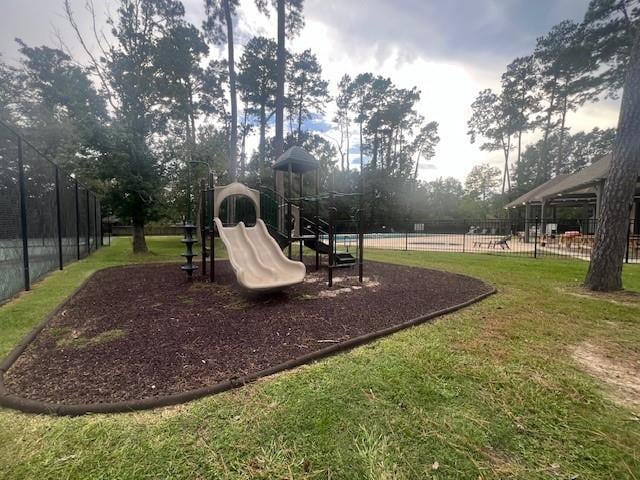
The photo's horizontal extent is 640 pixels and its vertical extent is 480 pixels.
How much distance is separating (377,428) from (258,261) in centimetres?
372

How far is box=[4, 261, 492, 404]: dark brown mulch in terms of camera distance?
2055 millimetres

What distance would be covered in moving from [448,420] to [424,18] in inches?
354

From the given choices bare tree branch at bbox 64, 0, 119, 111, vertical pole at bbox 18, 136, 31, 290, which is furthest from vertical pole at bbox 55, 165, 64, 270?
bare tree branch at bbox 64, 0, 119, 111

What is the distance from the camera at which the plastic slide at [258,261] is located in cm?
426

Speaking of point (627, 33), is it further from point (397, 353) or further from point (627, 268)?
point (397, 353)

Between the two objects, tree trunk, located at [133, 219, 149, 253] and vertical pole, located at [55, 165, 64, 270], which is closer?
vertical pole, located at [55, 165, 64, 270]

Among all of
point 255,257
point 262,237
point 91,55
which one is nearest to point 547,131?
point 262,237

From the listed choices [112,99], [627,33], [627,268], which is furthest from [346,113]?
[627,268]

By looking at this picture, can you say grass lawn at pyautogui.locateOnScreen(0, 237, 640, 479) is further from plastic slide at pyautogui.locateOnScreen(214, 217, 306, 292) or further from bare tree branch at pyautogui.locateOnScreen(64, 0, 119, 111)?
bare tree branch at pyautogui.locateOnScreen(64, 0, 119, 111)

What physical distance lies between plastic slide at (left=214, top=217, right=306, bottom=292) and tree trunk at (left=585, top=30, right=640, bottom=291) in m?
5.04

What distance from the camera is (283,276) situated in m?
4.68

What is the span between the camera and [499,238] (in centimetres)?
1928

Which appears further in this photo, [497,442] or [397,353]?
[397,353]

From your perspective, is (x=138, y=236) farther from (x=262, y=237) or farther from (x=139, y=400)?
(x=139, y=400)
